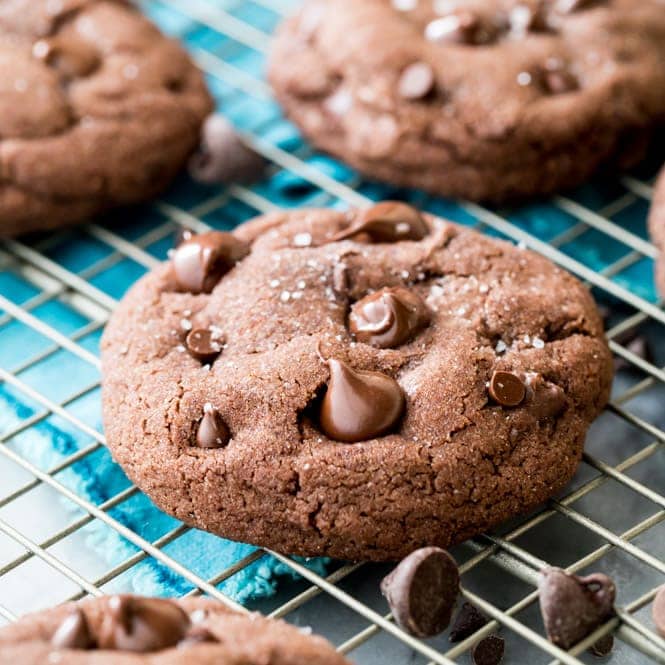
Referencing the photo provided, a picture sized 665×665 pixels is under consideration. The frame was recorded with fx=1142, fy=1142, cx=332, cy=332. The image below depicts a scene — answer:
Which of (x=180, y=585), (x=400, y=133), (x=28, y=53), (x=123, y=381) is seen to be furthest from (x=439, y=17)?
(x=180, y=585)

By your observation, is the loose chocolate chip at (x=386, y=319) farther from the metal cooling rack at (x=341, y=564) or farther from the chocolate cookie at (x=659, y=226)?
the chocolate cookie at (x=659, y=226)

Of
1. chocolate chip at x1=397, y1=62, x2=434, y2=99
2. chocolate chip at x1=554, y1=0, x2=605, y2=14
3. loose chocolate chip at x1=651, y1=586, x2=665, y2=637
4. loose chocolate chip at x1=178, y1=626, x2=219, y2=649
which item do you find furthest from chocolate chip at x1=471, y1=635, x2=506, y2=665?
chocolate chip at x1=554, y1=0, x2=605, y2=14

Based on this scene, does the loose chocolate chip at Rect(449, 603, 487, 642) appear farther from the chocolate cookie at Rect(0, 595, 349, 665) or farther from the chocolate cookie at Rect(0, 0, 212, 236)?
the chocolate cookie at Rect(0, 0, 212, 236)

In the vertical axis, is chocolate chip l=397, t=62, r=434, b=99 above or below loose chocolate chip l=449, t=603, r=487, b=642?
above

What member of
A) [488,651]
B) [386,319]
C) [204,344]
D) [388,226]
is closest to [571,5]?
[388,226]

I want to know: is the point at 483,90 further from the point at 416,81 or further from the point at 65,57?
the point at 65,57

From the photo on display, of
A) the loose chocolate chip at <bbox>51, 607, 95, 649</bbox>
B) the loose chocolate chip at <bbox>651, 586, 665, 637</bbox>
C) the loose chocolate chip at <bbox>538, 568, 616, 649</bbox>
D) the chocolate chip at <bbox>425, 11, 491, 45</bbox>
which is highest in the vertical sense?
the chocolate chip at <bbox>425, 11, 491, 45</bbox>

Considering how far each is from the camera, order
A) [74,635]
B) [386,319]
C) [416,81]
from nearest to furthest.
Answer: [74,635]
[386,319]
[416,81]
